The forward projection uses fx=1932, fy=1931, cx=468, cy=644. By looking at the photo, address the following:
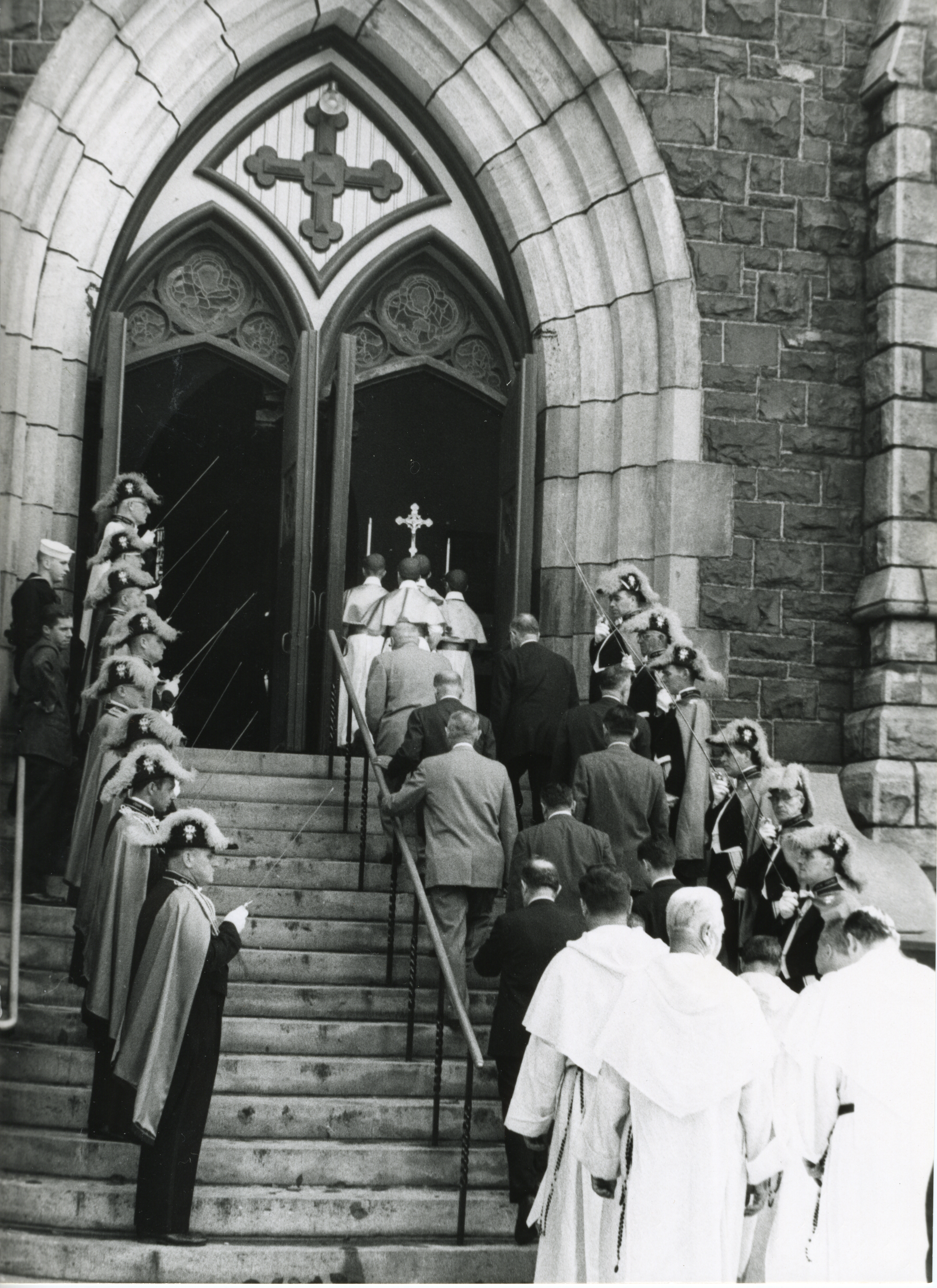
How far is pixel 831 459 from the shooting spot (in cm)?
1228

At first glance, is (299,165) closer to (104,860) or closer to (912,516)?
(912,516)

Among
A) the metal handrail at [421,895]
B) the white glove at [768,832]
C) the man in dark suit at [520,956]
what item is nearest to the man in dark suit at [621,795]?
the white glove at [768,832]

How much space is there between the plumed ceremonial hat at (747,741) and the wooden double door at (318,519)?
2401 millimetres

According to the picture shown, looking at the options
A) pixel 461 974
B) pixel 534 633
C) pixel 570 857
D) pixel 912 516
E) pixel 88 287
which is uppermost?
pixel 88 287

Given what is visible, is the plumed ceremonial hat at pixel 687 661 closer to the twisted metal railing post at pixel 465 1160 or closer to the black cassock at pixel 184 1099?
the twisted metal railing post at pixel 465 1160

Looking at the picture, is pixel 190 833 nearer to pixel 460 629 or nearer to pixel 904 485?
pixel 460 629

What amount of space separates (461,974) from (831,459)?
507 cm

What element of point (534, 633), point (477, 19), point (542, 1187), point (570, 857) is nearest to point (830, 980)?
point (542, 1187)

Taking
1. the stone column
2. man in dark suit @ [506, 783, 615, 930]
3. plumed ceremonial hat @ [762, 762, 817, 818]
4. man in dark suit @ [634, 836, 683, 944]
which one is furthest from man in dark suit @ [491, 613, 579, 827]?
the stone column

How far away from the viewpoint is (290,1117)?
8070mm

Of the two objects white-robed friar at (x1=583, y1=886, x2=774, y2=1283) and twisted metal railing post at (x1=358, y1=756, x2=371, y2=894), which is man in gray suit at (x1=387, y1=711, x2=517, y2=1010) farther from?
white-robed friar at (x1=583, y1=886, x2=774, y2=1283)

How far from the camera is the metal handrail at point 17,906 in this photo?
7.67 m

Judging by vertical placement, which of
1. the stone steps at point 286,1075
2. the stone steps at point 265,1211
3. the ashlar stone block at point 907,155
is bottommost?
the stone steps at point 265,1211

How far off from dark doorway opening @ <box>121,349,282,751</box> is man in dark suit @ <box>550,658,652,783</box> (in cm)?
375
